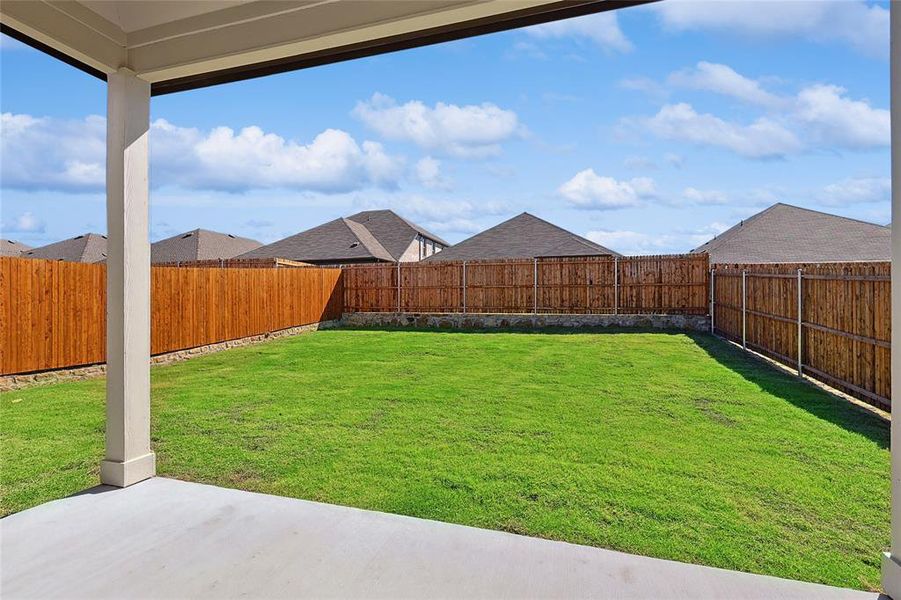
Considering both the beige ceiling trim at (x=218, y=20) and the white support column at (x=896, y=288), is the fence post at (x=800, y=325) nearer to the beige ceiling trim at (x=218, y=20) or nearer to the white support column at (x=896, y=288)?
the white support column at (x=896, y=288)

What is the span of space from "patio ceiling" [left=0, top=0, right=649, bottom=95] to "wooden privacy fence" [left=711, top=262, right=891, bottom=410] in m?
4.83

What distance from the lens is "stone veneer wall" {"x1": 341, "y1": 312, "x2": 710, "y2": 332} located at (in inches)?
524

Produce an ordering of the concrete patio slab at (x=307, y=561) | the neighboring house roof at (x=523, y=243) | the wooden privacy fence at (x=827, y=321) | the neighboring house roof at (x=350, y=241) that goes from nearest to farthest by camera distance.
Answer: the concrete patio slab at (x=307, y=561), the wooden privacy fence at (x=827, y=321), the neighboring house roof at (x=523, y=243), the neighboring house roof at (x=350, y=241)

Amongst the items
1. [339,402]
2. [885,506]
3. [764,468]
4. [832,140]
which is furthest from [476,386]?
[832,140]

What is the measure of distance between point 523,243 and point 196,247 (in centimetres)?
1605

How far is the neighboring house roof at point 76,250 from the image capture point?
72.8ft

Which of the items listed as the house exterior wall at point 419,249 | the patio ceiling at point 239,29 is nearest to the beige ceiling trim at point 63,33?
the patio ceiling at point 239,29

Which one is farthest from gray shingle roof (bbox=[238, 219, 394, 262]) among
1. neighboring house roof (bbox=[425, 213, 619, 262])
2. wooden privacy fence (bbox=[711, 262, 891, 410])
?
wooden privacy fence (bbox=[711, 262, 891, 410])

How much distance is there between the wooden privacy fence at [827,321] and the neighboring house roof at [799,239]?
29.3ft

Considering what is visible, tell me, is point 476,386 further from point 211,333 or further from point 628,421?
point 211,333

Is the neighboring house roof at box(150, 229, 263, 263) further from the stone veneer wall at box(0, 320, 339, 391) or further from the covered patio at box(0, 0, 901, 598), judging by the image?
the covered patio at box(0, 0, 901, 598)

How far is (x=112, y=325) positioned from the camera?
120 inches

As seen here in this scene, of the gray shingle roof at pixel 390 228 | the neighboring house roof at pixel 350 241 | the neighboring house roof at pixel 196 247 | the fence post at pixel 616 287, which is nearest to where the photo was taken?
the fence post at pixel 616 287

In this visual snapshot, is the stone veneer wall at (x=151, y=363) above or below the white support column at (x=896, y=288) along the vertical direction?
below
